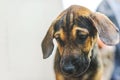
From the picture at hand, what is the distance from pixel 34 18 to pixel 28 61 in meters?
0.18

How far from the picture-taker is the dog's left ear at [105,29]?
40.6 inches

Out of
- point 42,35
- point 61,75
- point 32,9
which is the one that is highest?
point 32,9

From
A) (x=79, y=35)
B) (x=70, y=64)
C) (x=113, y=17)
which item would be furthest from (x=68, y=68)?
(x=113, y=17)

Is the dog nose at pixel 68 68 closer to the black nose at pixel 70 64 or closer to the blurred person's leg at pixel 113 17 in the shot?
the black nose at pixel 70 64

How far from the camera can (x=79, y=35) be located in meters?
1.02

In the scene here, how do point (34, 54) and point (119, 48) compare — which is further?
point (34, 54)

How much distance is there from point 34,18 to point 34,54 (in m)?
0.15

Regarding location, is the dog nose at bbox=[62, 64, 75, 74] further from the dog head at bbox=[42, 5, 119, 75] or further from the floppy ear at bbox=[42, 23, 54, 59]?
the floppy ear at bbox=[42, 23, 54, 59]

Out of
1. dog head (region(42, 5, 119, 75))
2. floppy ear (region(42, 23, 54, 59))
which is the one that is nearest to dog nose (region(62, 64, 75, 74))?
dog head (region(42, 5, 119, 75))

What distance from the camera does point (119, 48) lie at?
41.6 inches

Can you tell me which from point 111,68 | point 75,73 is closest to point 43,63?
point 75,73

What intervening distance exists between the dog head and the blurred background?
87mm

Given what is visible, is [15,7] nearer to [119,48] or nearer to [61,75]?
[61,75]

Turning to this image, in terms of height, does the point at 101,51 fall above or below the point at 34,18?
below
